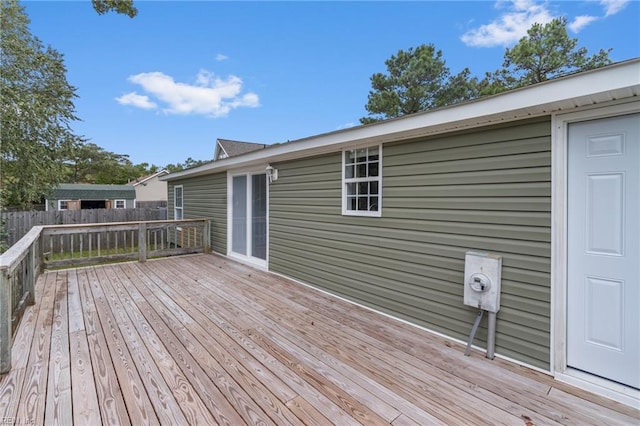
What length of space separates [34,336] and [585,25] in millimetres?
14761

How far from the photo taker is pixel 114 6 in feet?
17.8

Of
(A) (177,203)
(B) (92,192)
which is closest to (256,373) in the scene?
(A) (177,203)

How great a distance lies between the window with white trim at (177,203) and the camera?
30.5ft

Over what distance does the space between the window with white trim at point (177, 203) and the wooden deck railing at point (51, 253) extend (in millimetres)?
653

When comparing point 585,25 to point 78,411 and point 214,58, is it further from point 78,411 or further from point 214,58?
point 78,411

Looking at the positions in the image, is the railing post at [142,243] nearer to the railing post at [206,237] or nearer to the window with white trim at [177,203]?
the railing post at [206,237]

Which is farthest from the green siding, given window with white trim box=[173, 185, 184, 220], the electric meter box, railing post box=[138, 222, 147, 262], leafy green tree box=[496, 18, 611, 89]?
leafy green tree box=[496, 18, 611, 89]

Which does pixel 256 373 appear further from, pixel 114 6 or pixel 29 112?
pixel 29 112

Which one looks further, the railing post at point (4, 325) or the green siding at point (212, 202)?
the green siding at point (212, 202)

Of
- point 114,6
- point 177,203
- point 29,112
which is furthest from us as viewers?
point 177,203

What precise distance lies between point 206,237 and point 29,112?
184 inches

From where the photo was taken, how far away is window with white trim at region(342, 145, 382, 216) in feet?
11.7

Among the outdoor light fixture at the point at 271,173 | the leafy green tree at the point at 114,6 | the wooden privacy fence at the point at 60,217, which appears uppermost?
the leafy green tree at the point at 114,6

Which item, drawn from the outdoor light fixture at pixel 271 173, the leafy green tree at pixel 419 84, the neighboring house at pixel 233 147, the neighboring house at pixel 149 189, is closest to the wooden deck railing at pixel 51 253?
the outdoor light fixture at pixel 271 173
